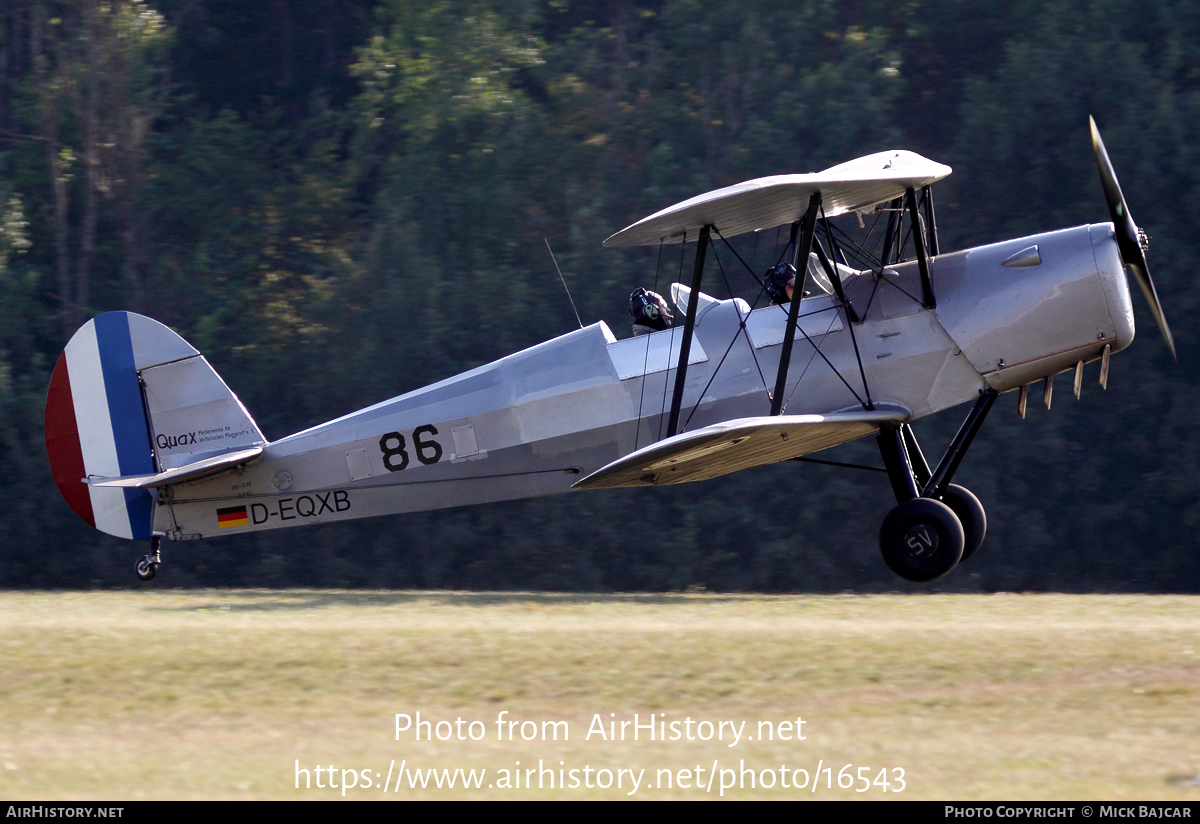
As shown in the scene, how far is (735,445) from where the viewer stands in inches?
386

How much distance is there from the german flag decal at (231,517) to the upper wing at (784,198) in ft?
13.2

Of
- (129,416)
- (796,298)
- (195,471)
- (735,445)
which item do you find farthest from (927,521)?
(129,416)

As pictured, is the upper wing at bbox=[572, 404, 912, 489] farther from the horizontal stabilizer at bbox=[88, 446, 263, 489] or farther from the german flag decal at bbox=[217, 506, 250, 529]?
the german flag decal at bbox=[217, 506, 250, 529]

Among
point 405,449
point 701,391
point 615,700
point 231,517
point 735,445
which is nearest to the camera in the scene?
point 615,700

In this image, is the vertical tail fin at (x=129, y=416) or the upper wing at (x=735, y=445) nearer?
the upper wing at (x=735, y=445)

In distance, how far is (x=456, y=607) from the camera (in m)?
10.7

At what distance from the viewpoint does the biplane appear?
10.2 metres

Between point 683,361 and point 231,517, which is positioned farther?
point 231,517

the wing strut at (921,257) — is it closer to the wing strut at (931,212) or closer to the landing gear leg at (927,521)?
the wing strut at (931,212)

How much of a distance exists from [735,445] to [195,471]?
4739mm

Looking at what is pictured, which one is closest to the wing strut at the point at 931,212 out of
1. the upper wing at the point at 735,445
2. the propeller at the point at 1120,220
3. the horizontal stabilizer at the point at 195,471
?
the propeller at the point at 1120,220

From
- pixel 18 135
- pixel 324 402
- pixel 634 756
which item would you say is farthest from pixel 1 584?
pixel 634 756

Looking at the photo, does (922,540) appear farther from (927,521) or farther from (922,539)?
(927,521)

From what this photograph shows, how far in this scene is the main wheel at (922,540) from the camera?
10.0 meters
